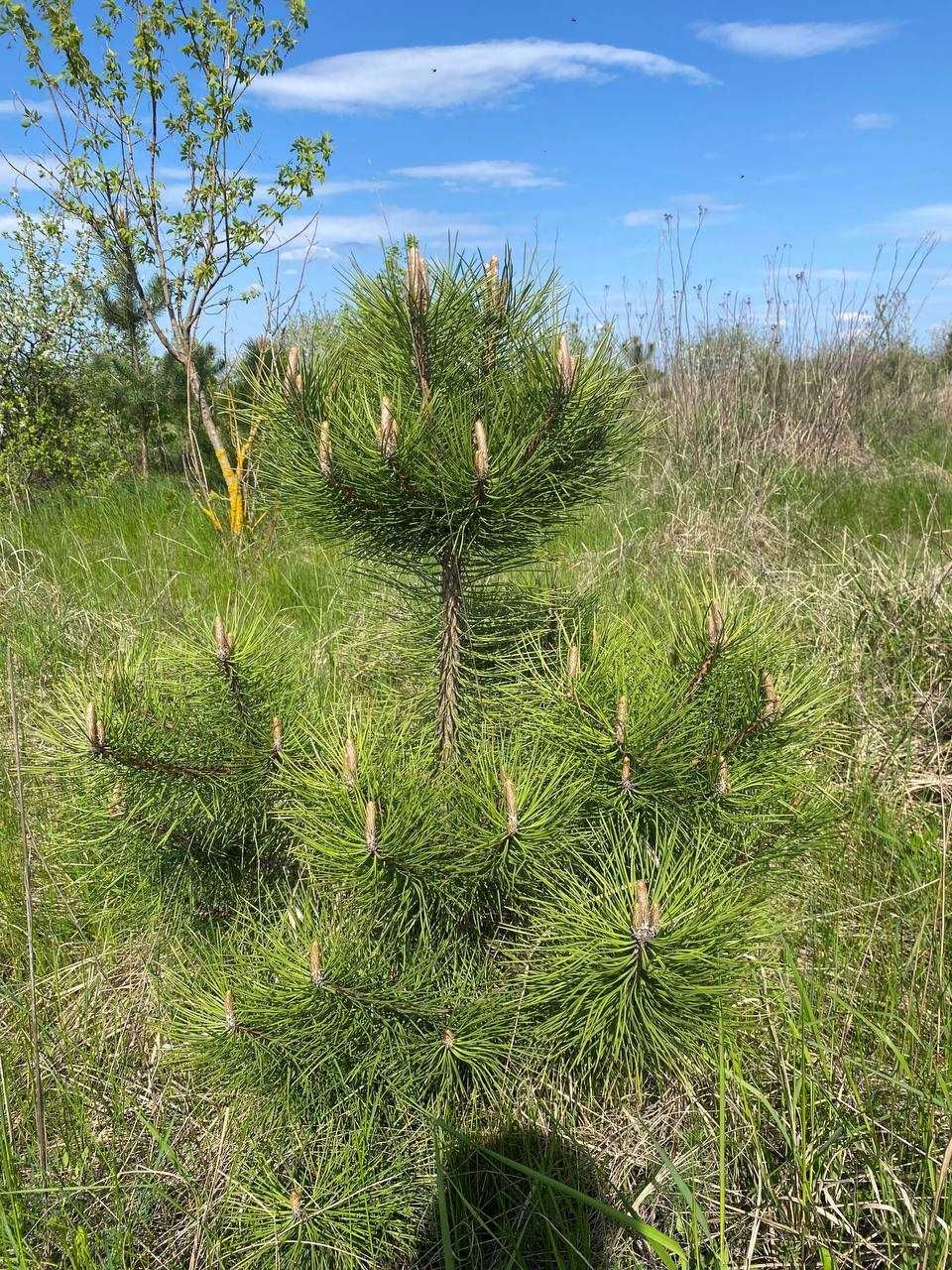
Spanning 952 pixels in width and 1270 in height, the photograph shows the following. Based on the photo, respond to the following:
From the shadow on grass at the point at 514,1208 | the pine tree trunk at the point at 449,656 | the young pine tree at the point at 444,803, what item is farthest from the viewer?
the pine tree trunk at the point at 449,656

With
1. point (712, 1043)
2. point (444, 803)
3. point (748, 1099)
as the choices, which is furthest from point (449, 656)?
point (748, 1099)

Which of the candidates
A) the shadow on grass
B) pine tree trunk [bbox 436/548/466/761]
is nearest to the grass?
the shadow on grass

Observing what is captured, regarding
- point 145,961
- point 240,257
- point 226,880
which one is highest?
point 240,257

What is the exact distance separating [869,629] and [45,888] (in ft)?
8.33

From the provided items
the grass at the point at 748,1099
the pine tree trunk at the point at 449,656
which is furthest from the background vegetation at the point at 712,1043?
the pine tree trunk at the point at 449,656

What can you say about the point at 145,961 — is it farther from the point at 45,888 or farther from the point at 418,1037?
the point at 418,1037

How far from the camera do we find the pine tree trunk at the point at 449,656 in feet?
5.36

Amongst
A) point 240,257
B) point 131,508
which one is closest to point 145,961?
point 131,508

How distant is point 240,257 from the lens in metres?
5.63

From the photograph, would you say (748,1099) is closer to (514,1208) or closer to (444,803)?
(514,1208)

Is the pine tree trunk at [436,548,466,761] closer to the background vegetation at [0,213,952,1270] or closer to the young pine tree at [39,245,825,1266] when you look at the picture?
the young pine tree at [39,245,825,1266]

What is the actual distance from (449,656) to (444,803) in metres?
0.31

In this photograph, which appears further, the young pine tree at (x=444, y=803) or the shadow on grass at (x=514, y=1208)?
the shadow on grass at (x=514, y=1208)

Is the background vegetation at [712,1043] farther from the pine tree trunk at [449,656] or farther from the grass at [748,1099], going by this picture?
the pine tree trunk at [449,656]
